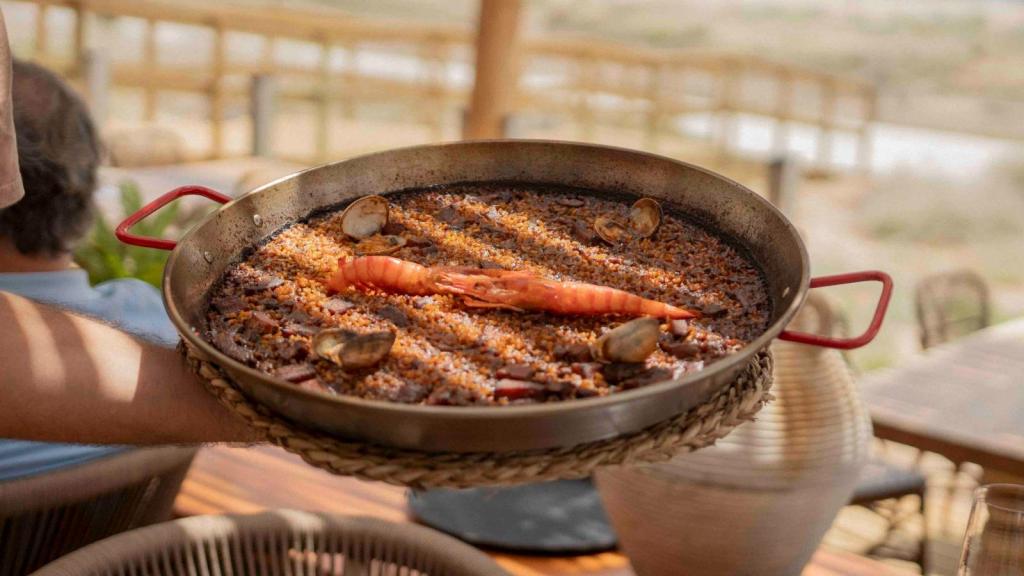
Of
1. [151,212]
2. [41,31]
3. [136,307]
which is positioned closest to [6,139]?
[151,212]

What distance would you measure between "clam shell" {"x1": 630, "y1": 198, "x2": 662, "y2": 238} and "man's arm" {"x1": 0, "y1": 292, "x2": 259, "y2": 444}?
1.51 feet

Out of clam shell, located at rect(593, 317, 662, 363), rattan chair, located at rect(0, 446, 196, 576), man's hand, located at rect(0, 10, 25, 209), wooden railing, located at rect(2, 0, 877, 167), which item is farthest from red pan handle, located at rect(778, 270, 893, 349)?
wooden railing, located at rect(2, 0, 877, 167)

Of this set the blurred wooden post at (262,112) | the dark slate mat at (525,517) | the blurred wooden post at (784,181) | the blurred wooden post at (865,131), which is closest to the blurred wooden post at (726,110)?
the blurred wooden post at (865,131)

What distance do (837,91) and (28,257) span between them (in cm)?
743

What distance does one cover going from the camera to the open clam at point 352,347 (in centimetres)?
81

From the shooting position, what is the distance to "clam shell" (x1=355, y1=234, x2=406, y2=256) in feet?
3.30

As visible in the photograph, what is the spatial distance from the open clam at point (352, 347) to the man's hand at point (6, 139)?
42 cm

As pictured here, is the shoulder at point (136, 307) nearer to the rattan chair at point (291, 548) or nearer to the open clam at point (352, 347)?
the rattan chair at point (291, 548)

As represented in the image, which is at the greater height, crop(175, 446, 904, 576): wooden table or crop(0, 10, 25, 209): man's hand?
crop(0, 10, 25, 209): man's hand

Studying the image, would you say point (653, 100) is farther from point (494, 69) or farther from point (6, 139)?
point (6, 139)

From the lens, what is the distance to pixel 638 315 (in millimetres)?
912

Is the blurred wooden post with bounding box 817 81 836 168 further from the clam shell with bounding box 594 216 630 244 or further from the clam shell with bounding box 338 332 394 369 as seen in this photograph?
the clam shell with bounding box 338 332 394 369

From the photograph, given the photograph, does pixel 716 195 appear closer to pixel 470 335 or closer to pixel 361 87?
pixel 470 335

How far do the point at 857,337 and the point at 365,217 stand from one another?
51 cm
